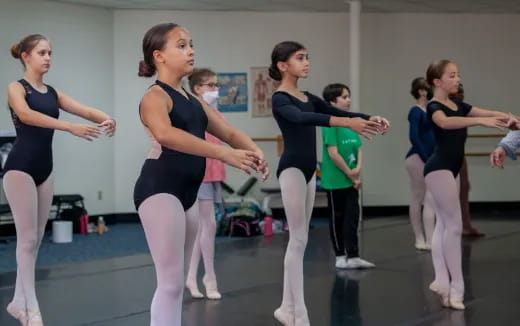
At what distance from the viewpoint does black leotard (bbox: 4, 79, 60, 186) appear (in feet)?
13.2

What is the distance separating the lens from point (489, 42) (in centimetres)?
1062

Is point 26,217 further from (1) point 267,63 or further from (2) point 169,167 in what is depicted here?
(1) point 267,63

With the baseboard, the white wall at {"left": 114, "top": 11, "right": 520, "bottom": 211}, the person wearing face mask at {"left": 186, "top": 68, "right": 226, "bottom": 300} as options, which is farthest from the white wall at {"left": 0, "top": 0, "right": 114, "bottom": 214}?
the person wearing face mask at {"left": 186, "top": 68, "right": 226, "bottom": 300}

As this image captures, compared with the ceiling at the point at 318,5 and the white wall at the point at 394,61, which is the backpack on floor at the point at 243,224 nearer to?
the white wall at the point at 394,61

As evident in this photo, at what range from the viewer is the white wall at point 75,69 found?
28.7ft

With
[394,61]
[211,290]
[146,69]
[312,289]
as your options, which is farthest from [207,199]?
[394,61]

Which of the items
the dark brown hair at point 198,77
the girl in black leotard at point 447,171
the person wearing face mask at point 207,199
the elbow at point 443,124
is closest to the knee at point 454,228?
the girl in black leotard at point 447,171

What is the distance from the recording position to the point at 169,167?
2865mm

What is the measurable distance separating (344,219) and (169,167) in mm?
3681

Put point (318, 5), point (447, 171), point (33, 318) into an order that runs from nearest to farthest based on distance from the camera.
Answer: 1. point (33, 318)
2. point (447, 171)
3. point (318, 5)

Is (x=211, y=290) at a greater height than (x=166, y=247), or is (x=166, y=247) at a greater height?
(x=166, y=247)

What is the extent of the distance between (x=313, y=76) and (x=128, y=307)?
20.1 ft

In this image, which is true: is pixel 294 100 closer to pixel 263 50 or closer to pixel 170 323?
pixel 170 323

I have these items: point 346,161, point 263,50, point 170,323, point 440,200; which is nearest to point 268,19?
point 263,50
